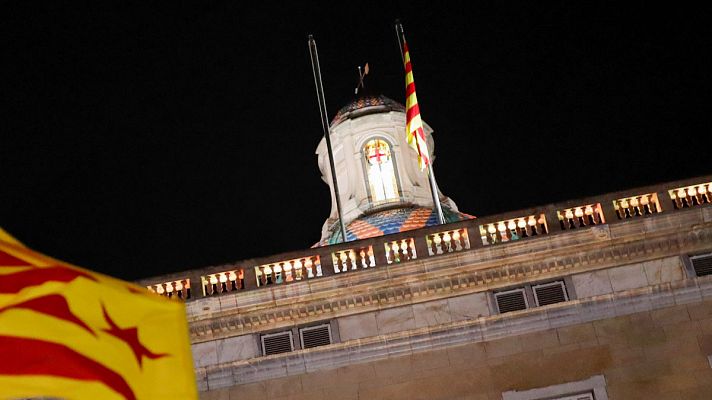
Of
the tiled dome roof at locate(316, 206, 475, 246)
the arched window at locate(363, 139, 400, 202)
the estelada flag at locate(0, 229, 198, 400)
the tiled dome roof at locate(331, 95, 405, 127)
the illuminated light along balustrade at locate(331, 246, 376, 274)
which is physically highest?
the tiled dome roof at locate(331, 95, 405, 127)

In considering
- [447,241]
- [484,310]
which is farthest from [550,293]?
[447,241]

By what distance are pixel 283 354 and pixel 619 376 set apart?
19.1ft

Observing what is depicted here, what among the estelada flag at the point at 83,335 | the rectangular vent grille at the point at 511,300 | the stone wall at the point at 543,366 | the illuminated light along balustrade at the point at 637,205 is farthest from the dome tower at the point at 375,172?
the estelada flag at the point at 83,335

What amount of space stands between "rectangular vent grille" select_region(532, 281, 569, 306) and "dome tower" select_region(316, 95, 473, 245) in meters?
24.3

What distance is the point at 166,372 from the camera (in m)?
9.57

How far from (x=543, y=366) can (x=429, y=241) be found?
3221mm

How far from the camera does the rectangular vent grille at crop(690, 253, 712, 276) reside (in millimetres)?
20797

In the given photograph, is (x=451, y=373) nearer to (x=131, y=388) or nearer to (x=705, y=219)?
(x=705, y=219)

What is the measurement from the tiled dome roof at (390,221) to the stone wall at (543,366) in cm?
2386

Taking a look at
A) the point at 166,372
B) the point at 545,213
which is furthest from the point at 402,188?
the point at 166,372

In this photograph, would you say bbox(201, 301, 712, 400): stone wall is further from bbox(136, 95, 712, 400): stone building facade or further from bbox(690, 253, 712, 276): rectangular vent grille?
bbox(690, 253, 712, 276): rectangular vent grille

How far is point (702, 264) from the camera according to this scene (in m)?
20.9

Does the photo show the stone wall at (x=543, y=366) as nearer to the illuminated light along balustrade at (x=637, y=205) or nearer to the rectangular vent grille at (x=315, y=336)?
the rectangular vent grille at (x=315, y=336)

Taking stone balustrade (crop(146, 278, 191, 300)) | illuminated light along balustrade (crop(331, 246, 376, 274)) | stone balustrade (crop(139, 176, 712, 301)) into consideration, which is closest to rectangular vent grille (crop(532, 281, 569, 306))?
stone balustrade (crop(139, 176, 712, 301))
